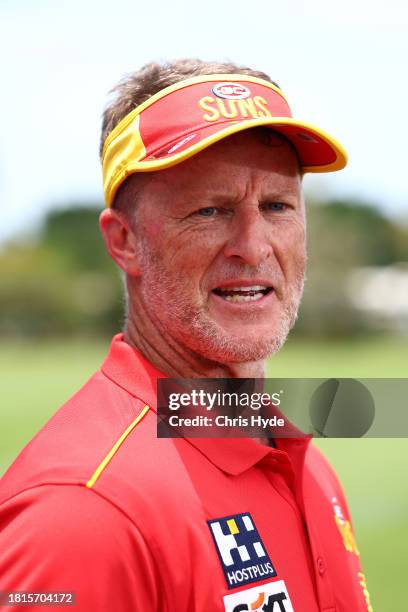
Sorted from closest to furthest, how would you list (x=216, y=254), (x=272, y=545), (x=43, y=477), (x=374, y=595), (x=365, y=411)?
(x=43, y=477) < (x=272, y=545) < (x=216, y=254) < (x=365, y=411) < (x=374, y=595)

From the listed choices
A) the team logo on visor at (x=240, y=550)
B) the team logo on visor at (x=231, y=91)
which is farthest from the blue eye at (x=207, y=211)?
the team logo on visor at (x=240, y=550)

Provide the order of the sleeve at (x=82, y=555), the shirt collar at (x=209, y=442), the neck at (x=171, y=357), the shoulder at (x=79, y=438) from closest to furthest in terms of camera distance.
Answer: the sleeve at (x=82, y=555), the shoulder at (x=79, y=438), the shirt collar at (x=209, y=442), the neck at (x=171, y=357)

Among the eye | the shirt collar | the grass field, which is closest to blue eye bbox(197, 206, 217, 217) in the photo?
the eye

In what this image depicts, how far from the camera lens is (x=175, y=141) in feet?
6.81

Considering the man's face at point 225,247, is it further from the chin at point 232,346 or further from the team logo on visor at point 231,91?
the team logo on visor at point 231,91

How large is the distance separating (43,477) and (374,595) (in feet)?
16.9

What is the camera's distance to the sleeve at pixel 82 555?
65.7 inches

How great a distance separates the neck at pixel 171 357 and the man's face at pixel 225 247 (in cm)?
2

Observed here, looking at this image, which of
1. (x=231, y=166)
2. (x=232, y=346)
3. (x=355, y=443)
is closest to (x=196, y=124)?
(x=231, y=166)

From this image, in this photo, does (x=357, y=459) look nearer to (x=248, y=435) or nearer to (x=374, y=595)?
(x=374, y=595)

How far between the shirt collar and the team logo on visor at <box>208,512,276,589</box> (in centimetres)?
13

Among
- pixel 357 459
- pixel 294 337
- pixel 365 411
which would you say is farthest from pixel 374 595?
pixel 294 337

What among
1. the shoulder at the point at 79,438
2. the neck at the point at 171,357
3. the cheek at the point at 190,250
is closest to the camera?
the shoulder at the point at 79,438

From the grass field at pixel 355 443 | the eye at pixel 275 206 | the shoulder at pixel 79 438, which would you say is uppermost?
the grass field at pixel 355 443
